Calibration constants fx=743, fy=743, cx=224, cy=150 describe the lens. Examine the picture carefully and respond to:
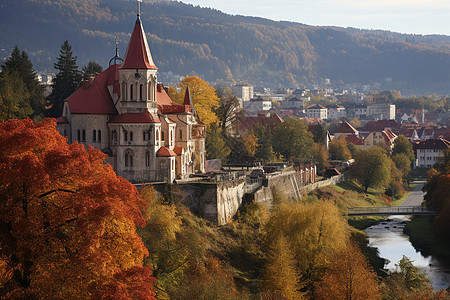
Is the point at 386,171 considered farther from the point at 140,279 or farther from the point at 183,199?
the point at 140,279

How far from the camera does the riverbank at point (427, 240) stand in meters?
72.1

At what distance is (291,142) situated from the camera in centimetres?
10738

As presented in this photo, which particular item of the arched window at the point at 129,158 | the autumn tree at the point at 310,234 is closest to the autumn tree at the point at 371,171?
the autumn tree at the point at 310,234

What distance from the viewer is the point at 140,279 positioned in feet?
103

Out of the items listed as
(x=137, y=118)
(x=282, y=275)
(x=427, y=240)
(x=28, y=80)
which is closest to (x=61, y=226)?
(x=282, y=275)

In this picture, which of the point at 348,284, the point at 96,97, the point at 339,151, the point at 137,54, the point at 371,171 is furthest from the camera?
the point at 339,151

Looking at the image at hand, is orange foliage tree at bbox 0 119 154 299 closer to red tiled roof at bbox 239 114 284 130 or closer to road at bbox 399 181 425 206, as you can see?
road at bbox 399 181 425 206

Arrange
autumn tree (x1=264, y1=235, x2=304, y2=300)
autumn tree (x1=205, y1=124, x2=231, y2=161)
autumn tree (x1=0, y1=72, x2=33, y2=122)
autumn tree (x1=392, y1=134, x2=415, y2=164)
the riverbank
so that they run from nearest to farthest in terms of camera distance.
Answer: autumn tree (x1=264, y1=235, x2=304, y2=300) < autumn tree (x1=0, y1=72, x2=33, y2=122) < the riverbank < autumn tree (x1=205, y1=124, x2=231, y2=161) < autumn tree (x1=392, y1=134, x2=415, y2=164)

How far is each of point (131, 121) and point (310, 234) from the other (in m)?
17.4

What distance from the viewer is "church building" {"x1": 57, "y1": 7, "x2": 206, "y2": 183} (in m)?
61.7

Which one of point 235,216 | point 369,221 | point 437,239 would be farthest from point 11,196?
point 369,221

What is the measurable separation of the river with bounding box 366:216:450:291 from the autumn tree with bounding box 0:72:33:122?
3533cm

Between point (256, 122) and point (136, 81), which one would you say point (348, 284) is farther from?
point (256, 122)

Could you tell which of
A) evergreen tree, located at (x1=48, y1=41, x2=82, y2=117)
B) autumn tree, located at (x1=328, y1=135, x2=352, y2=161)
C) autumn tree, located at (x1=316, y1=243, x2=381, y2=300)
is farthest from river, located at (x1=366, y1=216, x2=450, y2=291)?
evergreen tree, located at (x1=48, y1=41, x2=82, y2=117)
